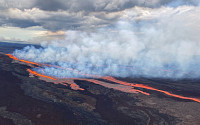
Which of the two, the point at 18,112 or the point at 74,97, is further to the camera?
the point at 74,97

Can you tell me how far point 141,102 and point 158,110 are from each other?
6923 mm

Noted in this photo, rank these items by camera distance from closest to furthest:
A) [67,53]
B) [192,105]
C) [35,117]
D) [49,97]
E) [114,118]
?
[35,117] → [114,118] → [49,97] → [192,105] → [67,53]

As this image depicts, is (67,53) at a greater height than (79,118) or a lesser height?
greater

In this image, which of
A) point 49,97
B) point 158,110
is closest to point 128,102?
point 158,110

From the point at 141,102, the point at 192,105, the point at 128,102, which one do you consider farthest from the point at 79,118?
the point at 192,105

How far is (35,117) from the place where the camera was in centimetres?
3428

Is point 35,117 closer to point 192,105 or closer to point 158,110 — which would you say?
point 158,110

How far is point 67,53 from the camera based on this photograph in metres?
168

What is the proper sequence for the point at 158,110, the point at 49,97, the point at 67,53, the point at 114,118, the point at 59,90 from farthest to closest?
1. the point at 67,53
2. the point at 59,90
3. the point at 49,97
4. the point at 158,110
5. the point at 114,118

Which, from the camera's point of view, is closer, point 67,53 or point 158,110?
point 158,110

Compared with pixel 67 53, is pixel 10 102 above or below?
below

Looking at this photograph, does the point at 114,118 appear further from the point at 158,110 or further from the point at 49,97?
the point at 49,97

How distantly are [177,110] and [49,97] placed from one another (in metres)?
41.0

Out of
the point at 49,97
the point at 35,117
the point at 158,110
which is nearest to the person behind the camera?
the point at 35,117
